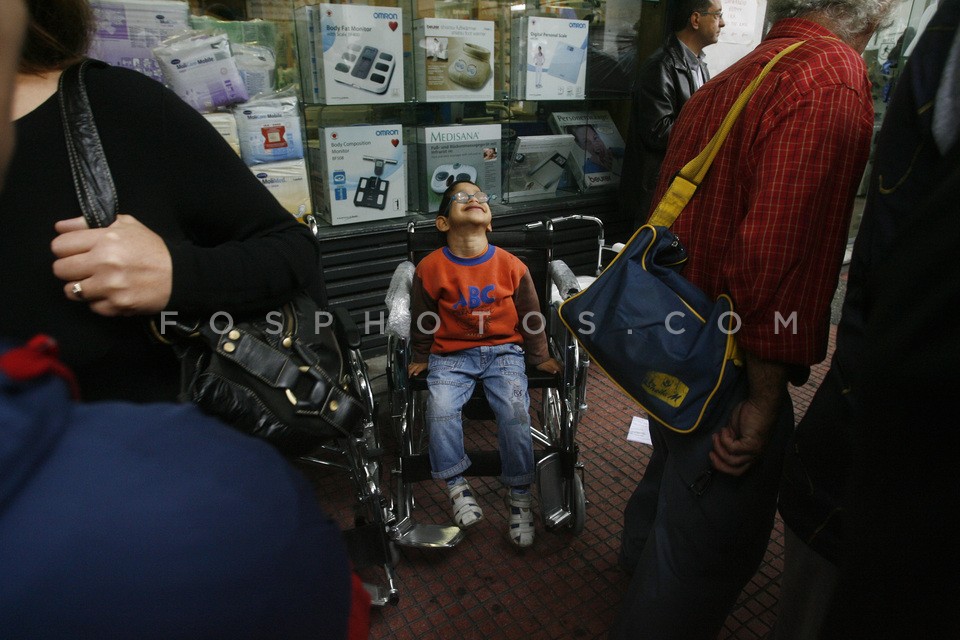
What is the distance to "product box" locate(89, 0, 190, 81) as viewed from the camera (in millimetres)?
2346

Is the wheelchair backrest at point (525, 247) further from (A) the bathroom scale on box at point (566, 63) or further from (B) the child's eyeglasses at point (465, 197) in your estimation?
(A) the bathroom scale on box at point (566, 63)

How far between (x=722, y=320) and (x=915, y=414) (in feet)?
2.28

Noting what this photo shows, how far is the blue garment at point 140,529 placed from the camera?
32cm

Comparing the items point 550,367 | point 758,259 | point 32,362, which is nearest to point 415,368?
point 550,367

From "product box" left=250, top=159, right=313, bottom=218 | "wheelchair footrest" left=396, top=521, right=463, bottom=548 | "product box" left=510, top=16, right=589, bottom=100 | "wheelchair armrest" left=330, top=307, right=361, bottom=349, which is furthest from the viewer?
"product box" left=510, top=16, right=589, bottom=100

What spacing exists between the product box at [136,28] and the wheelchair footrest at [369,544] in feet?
6.91

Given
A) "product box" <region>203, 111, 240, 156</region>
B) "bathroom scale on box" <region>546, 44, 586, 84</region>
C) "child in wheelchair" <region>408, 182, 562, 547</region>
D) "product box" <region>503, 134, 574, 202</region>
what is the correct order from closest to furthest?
"child in wheelchair" <region>408, 182, 562, 547</region>
"product box" <region>203, 111, 240, 156</region>
"bathroom scale on box" <region>546, 44, 586, 84</region>
"product box" <region>503, 134, 574, 202</region>

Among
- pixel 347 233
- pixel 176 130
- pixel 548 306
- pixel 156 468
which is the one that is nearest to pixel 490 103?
pixel 347 233

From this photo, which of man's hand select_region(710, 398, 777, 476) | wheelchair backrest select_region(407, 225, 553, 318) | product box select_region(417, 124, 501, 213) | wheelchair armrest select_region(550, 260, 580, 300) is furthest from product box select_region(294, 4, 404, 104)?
man's hand select_region(710, 398, 777, 476)

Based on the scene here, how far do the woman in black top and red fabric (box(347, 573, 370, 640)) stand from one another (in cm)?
51

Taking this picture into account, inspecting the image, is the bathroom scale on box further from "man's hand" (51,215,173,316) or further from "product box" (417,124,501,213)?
"man's hand" (51,215,173,316)

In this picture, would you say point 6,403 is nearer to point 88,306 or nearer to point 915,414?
point 88,306

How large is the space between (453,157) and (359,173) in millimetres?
582

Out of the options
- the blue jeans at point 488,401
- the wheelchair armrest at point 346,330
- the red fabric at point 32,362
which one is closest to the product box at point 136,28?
the wheelchair armrest at point 346,330
